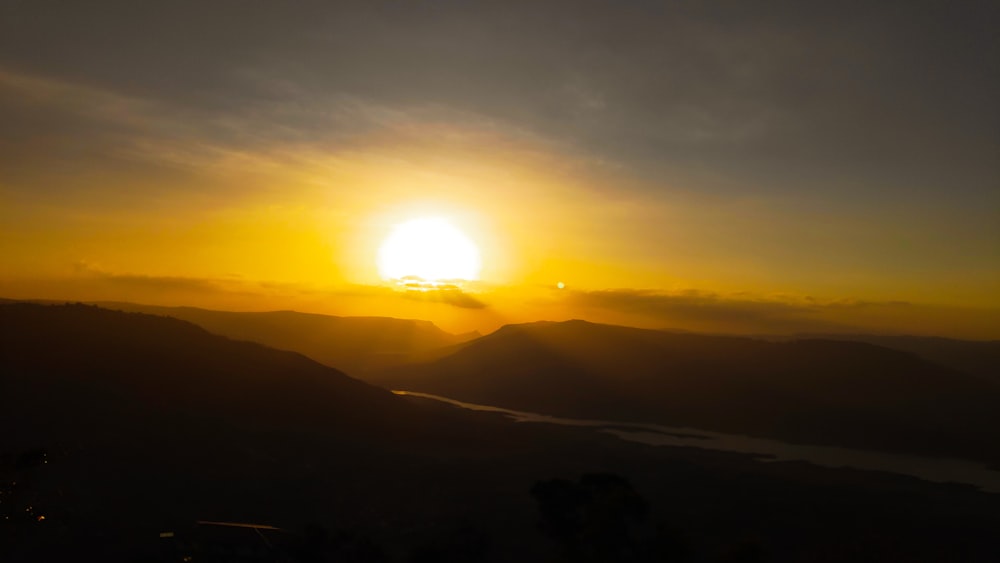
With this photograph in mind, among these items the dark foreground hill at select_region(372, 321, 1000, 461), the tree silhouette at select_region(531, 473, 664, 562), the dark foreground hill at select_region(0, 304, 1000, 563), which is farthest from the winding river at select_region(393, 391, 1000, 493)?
the tree silhouette at select_region(531, 473, 664, 562)

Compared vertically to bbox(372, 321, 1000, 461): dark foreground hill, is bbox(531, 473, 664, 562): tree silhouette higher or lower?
higher

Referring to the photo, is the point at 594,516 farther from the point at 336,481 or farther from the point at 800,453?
the point at 800,453

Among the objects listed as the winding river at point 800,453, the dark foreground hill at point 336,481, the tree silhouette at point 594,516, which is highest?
the tree silhouette at point 594,516

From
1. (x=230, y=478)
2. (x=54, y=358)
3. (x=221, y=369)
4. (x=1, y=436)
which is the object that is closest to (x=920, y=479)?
(x=230, y=478)

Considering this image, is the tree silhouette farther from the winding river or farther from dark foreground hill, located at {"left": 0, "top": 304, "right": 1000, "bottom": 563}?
the winding river

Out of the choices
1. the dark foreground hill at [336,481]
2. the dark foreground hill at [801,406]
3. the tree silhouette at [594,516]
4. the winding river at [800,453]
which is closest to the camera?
the tree silhouette at [594,516]

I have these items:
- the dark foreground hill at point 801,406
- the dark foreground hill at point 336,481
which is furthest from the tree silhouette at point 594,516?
the dark foreground hill at point 801,406

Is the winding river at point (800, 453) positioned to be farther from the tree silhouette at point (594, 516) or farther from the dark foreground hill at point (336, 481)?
the tree silhouette at point (594, 516)
